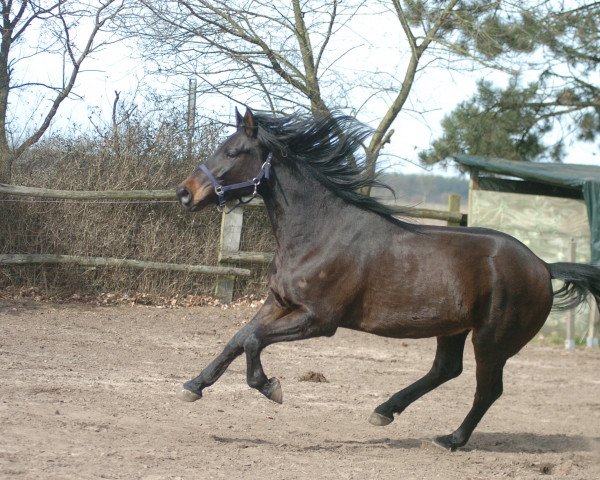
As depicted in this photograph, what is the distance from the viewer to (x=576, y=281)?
276 inches

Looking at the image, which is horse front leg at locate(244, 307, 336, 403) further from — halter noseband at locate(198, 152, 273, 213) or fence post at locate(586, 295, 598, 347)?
fence post at locate(586, 295, 598, 347)

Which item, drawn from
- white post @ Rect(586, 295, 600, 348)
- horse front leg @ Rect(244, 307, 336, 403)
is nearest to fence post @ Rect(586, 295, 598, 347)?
white post @ Rect(586, 295, 600, 348)

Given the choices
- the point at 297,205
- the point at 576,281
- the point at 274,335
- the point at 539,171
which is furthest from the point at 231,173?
the point at 539,171

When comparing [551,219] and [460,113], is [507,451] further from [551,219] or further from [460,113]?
[460,113]

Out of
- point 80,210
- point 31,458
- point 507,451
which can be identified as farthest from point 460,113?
point 31,458

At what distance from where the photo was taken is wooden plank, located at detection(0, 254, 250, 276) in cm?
1170

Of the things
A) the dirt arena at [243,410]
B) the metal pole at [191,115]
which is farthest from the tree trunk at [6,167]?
the metal pole at [191,115]

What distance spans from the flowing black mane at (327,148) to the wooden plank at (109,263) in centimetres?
645

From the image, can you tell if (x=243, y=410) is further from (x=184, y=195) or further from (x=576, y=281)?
(x=576, y=281)

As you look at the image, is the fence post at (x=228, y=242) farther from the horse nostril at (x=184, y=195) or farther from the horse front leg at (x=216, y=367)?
the horse front leg at (x=216, y=367)

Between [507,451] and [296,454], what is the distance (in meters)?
1.87

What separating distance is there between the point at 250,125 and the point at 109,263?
672cm

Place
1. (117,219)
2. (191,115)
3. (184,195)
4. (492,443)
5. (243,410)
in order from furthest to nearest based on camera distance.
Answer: (191,115)
(117,219)
(243,410)
(492,443)
(184,195)

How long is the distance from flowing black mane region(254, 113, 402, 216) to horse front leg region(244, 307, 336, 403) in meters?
0.99
